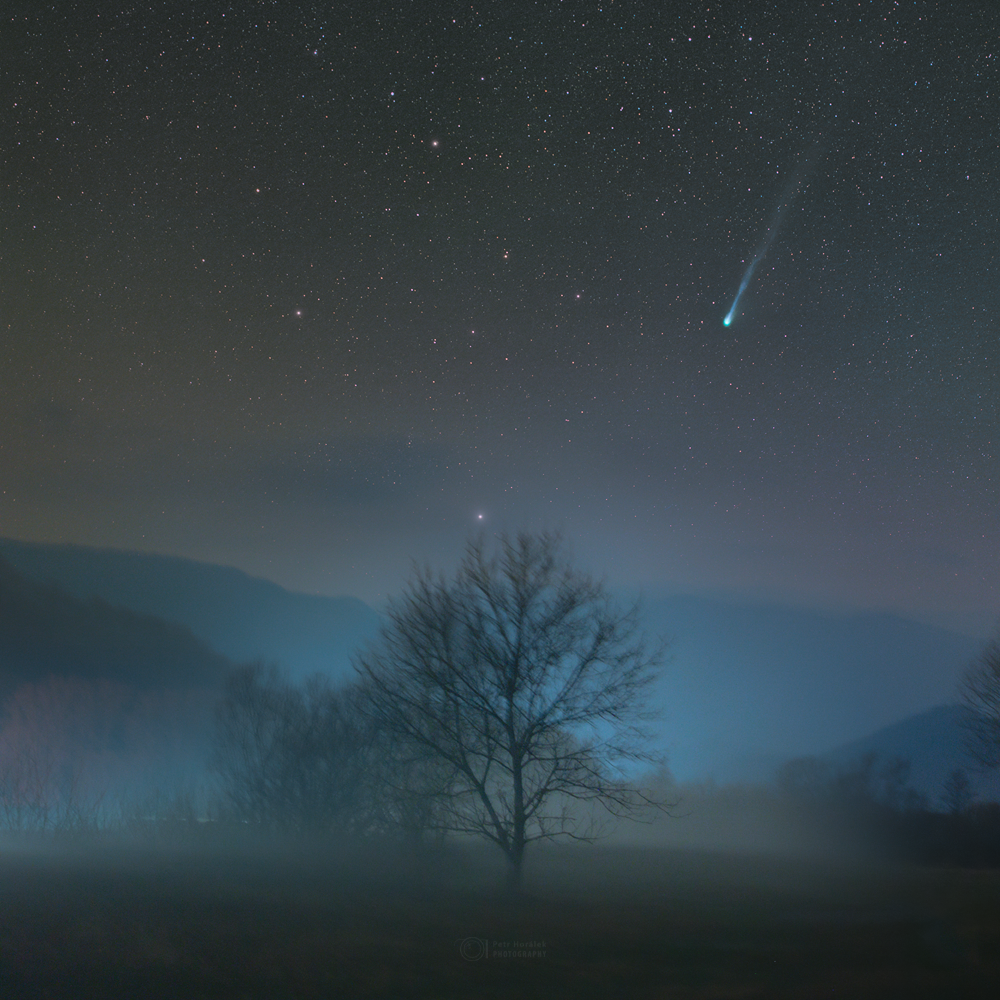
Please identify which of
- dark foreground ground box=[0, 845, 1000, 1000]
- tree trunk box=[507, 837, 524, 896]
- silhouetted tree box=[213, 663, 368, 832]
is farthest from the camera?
silhouetted tree box=[213, 663, 368, 832]

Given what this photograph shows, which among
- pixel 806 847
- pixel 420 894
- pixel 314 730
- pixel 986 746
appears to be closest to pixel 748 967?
pixel 420 894

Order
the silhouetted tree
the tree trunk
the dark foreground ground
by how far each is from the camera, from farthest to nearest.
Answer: the silhouetted tree → the tree trunk → the dark foreground ground

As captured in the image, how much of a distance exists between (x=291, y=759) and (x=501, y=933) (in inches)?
886

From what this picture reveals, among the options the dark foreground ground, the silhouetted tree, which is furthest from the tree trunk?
the silhouetted tree

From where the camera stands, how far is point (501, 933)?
1026 centimetres

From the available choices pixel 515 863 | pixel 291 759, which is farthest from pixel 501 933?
pixel 291 759

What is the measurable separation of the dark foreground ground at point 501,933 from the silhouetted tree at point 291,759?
11055 millimetres

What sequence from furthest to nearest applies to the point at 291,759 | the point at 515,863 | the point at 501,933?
the point at 291,759 → the point at 515,863 → the point at 501,933

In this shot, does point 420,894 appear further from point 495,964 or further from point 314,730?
Answer: point 314,730

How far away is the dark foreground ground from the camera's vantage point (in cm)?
783

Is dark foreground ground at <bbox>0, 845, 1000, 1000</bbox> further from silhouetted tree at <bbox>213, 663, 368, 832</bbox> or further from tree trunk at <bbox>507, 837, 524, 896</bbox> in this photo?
silhouetted tree at <bbox>213, 663, 368, 832</bbox>

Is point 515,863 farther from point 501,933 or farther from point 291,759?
point 291,759

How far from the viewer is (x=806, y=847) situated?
22359mm

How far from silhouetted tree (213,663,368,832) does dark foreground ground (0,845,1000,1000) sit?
11055 millimetres
